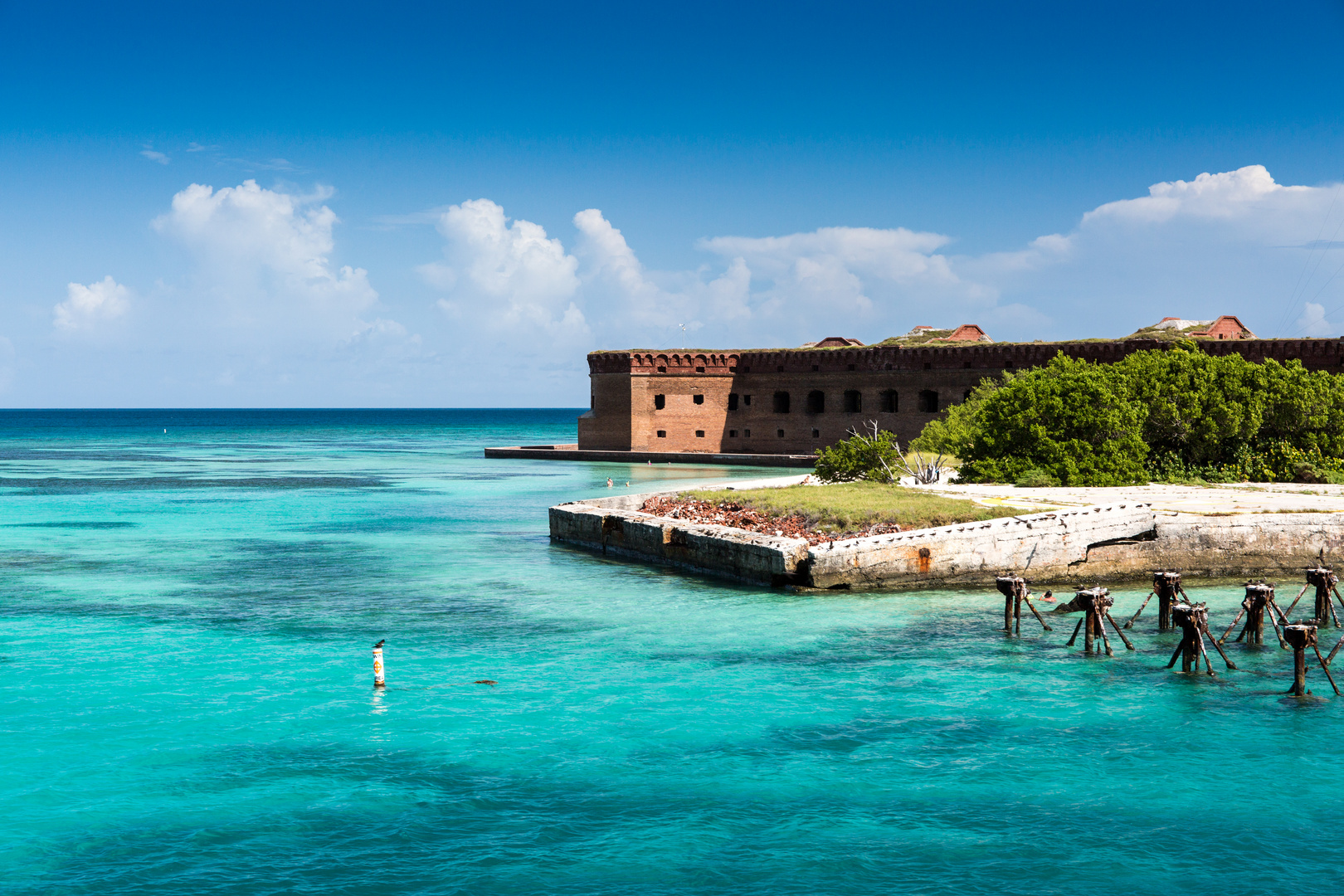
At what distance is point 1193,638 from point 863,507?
24.6 feet

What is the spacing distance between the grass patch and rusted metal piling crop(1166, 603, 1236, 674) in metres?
5.63

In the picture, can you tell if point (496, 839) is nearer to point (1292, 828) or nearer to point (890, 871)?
point (890, 871)

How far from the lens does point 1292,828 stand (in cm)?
780

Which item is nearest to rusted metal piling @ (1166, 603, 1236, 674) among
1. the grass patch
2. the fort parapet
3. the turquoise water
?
the turquoise water

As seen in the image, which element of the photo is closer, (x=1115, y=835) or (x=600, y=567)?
(x=1115, y=835)

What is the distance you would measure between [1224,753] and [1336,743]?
1.05m

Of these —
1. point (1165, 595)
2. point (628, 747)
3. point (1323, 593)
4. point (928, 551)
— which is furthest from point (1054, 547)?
point (628, 747)

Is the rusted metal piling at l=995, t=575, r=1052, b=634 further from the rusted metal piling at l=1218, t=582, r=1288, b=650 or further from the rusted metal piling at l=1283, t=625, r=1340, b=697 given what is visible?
the rusted metal piling at l=1283, t=625, r=1340, b=697

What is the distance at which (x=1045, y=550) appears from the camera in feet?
55.3

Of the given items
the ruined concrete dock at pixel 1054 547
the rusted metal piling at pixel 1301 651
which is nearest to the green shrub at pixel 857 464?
the ruined concrete dock at pixel 1054 547

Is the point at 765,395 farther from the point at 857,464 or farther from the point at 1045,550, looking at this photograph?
the point at 1045,550

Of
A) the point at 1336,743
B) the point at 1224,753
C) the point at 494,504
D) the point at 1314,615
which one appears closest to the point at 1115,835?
the point at 1224,753

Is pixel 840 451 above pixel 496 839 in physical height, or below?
above

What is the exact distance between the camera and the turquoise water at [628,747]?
720 cm
